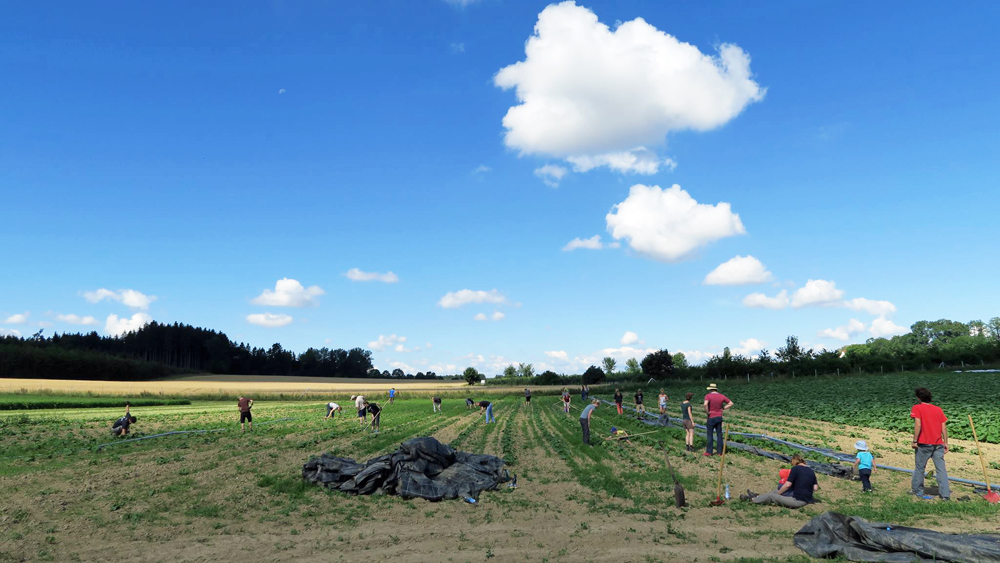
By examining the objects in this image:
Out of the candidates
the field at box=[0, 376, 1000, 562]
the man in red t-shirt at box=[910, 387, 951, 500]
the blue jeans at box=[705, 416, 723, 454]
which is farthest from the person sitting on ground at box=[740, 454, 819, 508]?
the blue jeans at box=[705, 416, 723, 454]

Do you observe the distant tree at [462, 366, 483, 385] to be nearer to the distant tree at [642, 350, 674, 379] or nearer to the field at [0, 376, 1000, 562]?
the distant tree at [642, 350, 674, 379]

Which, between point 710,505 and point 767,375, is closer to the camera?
point 710,505

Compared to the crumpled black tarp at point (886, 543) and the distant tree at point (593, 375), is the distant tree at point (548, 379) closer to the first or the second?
the distant tree at point (593, 375)

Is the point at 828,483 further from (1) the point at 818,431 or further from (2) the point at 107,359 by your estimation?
(2) the point at 107,359

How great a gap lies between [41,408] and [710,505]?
63.4m

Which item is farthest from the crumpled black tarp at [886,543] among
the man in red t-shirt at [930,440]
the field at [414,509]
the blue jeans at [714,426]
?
the blue jeans at [714,426]

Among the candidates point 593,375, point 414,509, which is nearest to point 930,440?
point 414,509

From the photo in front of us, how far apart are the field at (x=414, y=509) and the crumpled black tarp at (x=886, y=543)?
545 mm

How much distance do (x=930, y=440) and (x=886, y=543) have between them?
612 cm

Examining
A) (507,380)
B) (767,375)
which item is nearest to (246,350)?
(507,380)

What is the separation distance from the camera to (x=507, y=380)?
145750mm

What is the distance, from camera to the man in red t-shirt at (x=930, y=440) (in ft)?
44.1

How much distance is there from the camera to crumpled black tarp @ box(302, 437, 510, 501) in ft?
51.2

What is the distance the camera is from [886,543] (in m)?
9.12
